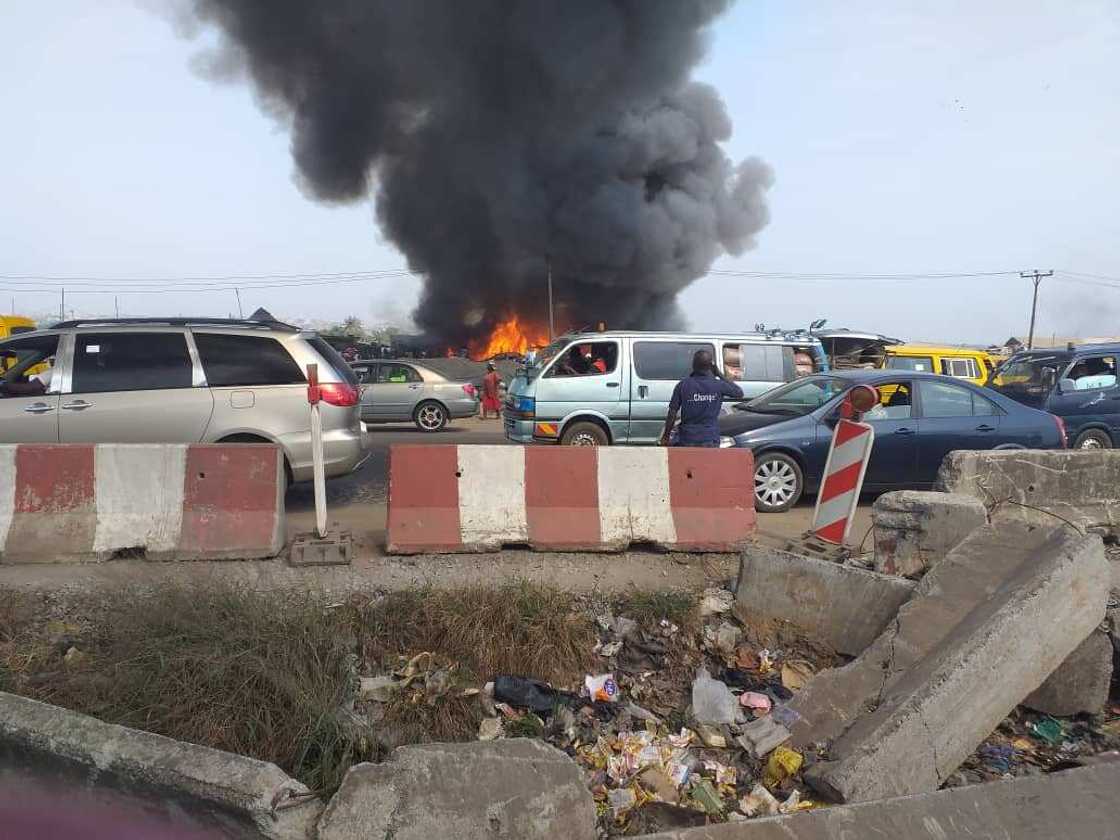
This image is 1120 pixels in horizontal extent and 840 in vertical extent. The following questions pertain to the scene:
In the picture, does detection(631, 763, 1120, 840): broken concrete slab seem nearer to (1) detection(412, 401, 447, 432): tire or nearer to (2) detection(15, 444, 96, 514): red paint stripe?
(2) detection(15, 444, 96, 514): red paint stripe

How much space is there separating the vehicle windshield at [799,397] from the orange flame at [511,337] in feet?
109

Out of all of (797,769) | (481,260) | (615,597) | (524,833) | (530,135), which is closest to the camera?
A: (524,833)

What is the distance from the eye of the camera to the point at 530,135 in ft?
127

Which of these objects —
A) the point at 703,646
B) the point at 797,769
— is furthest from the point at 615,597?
the point at 797,769

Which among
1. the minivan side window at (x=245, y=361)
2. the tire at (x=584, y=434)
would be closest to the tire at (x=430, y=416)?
the tire at (x=584, y=434)

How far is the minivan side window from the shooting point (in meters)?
6.64

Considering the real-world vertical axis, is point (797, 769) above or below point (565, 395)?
below

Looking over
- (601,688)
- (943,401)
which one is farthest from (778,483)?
(601,688)

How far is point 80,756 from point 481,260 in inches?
1581

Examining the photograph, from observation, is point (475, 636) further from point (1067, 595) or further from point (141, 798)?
point (1067, 595)

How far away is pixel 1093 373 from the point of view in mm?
10750

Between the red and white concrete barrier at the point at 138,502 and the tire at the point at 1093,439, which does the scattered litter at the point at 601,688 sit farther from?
the tire at the point at 1093,439

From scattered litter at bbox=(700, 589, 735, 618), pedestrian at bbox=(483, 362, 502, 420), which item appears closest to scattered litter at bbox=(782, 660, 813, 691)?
scattered litter at bbox=(700, 589, 735, 618)

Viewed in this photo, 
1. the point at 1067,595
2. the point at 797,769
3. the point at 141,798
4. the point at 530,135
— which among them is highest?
the point at 530,135
